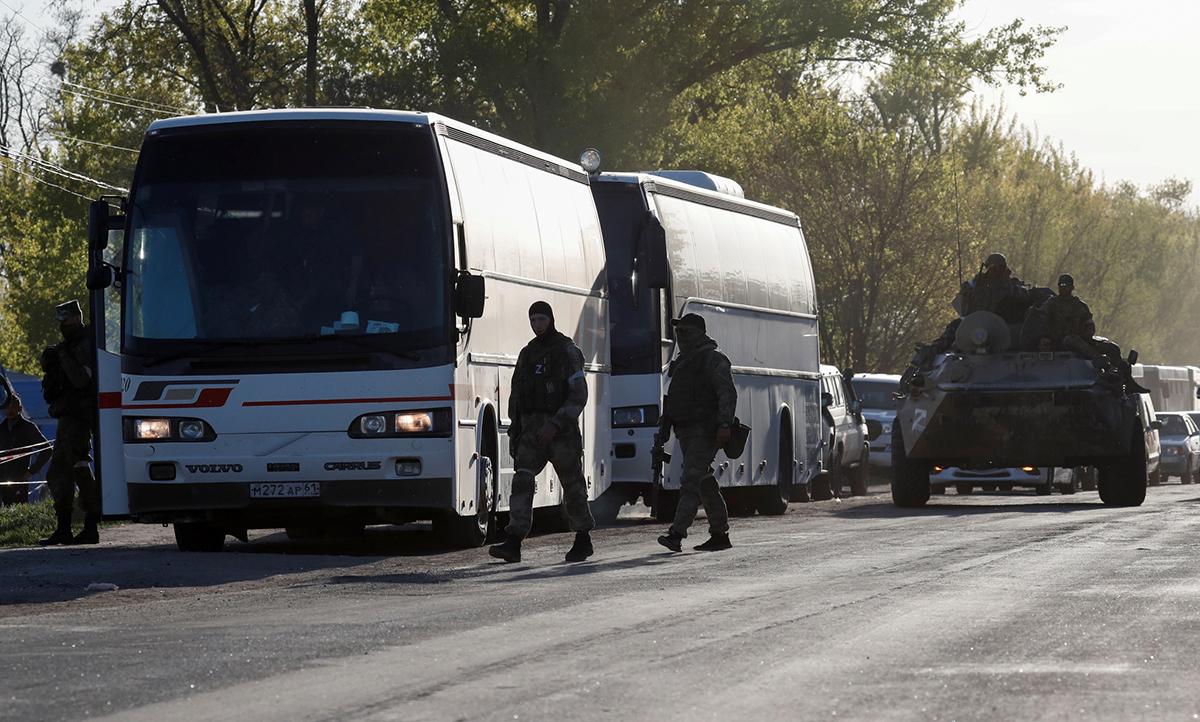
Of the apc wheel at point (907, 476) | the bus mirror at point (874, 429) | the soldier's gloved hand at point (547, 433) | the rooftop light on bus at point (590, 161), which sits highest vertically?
the rooftop light on bus at point (590, 161)

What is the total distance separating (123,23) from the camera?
4656 centimetres

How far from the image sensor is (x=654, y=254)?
22.4 m

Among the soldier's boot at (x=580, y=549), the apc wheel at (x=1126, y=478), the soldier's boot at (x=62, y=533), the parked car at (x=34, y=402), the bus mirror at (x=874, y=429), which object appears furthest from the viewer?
the parked car at (x=34, y=402)

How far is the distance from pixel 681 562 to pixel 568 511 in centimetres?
102

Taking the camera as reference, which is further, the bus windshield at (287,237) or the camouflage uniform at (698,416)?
the camouflage uniform at (698,416)

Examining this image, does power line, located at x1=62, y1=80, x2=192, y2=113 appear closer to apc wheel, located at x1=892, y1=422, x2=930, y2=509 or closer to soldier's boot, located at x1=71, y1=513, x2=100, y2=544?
apc wheel, located at x1=892, y1=422, x2=930, y2=509

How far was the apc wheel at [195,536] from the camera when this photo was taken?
17922 mm

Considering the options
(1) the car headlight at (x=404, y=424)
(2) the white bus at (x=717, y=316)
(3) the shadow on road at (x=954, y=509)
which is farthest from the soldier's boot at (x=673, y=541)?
(3) the shadow on road at (x=954, y=509)

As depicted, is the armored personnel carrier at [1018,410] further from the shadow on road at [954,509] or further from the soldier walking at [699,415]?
the soldier walking at [699,415]

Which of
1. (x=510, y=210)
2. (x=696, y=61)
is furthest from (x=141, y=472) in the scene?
(x=696, y=61)

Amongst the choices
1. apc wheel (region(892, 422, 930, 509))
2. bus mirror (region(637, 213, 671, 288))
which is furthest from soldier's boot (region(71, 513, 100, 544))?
apc wheel (region(892, 422, 930, 509))

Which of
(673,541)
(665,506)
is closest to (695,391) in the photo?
(673,541)

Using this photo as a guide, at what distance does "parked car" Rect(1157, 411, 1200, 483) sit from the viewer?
5178cm

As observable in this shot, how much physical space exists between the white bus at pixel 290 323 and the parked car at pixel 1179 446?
121 ft
